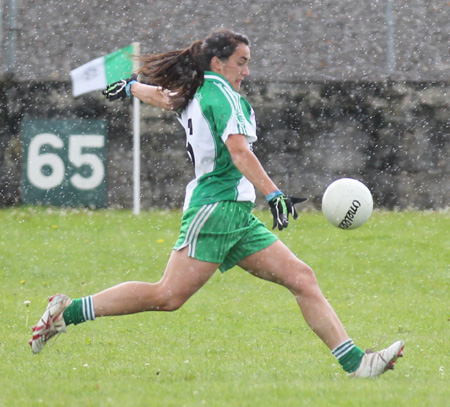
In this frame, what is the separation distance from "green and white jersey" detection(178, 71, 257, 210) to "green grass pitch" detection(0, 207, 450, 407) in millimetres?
1054

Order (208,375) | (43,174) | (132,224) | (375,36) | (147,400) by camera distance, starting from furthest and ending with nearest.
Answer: (375,36) → (43,174) → (132,224) → (208,375) → (147,400)

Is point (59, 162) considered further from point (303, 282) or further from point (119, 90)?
point (303, 282)

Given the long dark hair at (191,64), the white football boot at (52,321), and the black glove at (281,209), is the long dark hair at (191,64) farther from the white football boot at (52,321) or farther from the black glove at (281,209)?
the white football boot at (52,321)

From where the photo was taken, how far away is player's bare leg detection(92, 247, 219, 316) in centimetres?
527

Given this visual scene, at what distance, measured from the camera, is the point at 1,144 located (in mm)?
15359

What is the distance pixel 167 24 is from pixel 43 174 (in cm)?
540

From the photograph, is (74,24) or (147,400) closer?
(147,400)

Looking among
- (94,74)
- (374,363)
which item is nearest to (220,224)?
(374,363)

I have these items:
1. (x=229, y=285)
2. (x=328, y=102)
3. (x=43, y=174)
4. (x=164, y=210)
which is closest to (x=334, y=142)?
(x=328, y=102)

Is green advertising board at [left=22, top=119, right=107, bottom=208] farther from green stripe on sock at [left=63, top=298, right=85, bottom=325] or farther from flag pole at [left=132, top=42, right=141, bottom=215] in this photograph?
green stripe on sock at [left=63, top=298, right=85, bottom=325]

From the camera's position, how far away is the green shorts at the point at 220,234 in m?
5.27

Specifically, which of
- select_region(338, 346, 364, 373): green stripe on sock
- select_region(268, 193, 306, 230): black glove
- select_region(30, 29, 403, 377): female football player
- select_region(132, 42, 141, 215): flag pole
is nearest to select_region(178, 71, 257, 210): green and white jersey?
select_region(30, 29, 403, 377): female football player

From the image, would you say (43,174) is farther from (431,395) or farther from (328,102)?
(431,395)

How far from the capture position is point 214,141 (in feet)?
17.4
